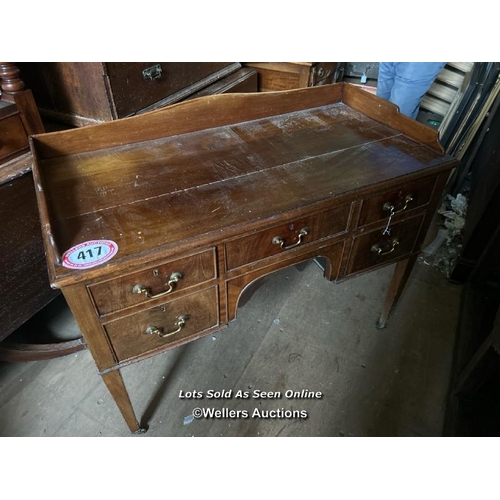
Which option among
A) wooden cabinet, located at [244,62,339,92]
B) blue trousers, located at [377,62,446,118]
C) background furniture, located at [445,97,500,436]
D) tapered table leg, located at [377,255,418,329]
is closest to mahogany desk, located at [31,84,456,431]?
tapered table leg, located at [377,255,418,329]

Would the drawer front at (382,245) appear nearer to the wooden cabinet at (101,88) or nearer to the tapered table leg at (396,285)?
the tapered table leg at (396,285)

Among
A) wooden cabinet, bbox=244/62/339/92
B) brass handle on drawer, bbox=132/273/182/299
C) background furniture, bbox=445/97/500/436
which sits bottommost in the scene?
background furniture, bbox=445/97/500/436

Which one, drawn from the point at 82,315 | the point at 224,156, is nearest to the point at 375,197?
the point at 224,156

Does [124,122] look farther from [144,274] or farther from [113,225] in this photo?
[144,274]

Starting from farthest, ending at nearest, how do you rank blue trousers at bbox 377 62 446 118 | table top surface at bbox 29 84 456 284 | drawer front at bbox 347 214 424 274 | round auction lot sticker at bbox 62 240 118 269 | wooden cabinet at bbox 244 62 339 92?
blue trousers at bbox 377 62 446 118
wooden cabinet at bbox 244 62 339 92
drawer front at bbox 347 214 424 274
table top surface at bbox 29 84 456 284
round auction lot sticker at bbox 62 240 118 269

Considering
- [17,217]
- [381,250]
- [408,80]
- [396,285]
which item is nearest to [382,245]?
[381,250]

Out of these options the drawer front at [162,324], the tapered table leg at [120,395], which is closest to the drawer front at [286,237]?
the drawer front at [162,324]

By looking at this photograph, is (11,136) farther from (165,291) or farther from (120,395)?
(120,395)

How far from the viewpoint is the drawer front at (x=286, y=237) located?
1.01 meters

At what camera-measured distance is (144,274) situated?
2.98ft

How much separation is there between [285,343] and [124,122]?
118 centimetres

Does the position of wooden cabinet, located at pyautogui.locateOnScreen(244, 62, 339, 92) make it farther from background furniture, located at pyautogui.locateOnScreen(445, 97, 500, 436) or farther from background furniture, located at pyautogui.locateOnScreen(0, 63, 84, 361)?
background furniture, located at pyautogui.locateOnScreen(0, 63, 84, 361)

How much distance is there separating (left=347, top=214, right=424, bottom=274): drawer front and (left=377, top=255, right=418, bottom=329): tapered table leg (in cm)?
14

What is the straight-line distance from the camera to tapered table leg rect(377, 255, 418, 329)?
156 cm
